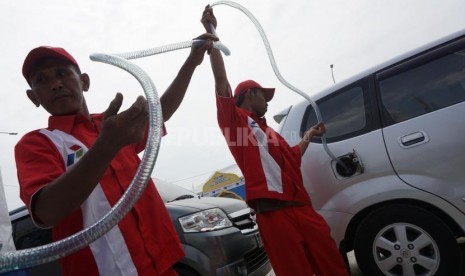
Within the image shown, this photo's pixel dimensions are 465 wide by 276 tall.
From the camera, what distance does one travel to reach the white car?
252cm

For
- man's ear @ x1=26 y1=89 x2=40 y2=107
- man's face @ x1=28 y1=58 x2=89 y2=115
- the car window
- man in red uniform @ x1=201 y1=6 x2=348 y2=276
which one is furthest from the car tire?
man's ear @ x1=26 y1=89 x2=40 y2=107

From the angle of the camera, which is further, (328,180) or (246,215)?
(246,215)

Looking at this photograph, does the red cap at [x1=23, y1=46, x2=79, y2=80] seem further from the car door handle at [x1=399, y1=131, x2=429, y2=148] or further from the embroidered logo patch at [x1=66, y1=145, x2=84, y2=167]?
the car door handle at [x1=399, y1=131, x2=429, y2=148]

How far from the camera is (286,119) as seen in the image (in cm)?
339

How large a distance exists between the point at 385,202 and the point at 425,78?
Answer: 3.49 feet

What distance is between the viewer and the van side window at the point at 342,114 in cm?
296

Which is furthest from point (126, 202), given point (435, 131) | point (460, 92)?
point (460, 92)

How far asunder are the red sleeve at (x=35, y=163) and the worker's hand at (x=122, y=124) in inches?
12.9

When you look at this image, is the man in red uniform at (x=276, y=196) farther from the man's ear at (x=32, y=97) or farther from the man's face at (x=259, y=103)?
the man's ear at (x=32, y=97)

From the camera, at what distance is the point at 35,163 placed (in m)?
1.25

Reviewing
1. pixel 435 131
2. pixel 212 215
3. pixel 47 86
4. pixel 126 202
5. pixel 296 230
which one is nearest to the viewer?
pixel 126 202

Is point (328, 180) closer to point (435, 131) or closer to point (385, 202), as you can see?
point (385, 202)

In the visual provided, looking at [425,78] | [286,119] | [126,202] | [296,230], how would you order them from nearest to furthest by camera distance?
[126,202] < [296,230] < [425,78] < [286,119]

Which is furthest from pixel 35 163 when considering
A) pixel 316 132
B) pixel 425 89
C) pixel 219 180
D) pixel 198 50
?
pixel 219 180
